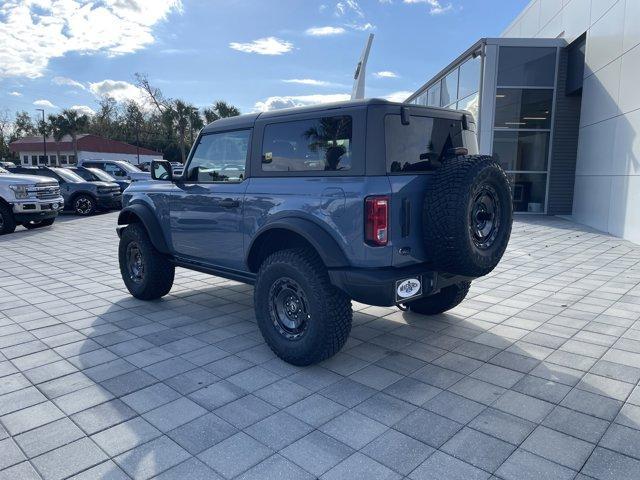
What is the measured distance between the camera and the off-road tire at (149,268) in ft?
18.0

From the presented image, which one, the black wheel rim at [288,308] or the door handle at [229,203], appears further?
the door handle at [229,203]

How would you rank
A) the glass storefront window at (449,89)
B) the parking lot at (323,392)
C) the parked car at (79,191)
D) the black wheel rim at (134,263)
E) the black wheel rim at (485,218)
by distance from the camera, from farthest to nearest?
the glass storefront window at (449,89), the parked car at (79,191), the black wheel rim at (134,263), the black wheel rim at (485,218), the parking lot at (323,392)

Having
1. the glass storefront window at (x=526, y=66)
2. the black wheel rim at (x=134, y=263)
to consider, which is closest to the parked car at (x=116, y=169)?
the glass storefront window at (x=526, y=66)

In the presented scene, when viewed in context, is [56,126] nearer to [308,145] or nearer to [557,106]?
[557,106]

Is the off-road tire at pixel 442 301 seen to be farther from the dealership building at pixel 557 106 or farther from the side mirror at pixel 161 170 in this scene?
the dealership building at pixel 557 106

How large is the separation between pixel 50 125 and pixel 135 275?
2133 inches

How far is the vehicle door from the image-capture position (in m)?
4.42

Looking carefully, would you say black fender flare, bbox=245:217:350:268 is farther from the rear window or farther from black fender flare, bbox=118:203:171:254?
black fender flare, bbox=118:203:171:254

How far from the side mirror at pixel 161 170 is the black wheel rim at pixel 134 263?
96 centimetres

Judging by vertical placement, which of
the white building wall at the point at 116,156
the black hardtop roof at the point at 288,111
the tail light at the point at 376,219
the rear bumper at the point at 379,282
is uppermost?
the white building wall at the point at 116,156

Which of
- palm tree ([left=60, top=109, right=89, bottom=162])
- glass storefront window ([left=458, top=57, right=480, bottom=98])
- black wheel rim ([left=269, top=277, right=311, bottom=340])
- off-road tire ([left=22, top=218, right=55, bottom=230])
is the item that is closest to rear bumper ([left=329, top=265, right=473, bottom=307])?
black wheel rim ([left=269, top=277, right=311, bottom=340])

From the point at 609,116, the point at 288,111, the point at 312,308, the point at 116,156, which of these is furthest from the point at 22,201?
the point at 116,156

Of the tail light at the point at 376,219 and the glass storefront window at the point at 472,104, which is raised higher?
the glass storefront window at the point at 472,104

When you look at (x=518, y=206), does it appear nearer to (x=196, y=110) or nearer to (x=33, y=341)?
(x=33, y=341)
